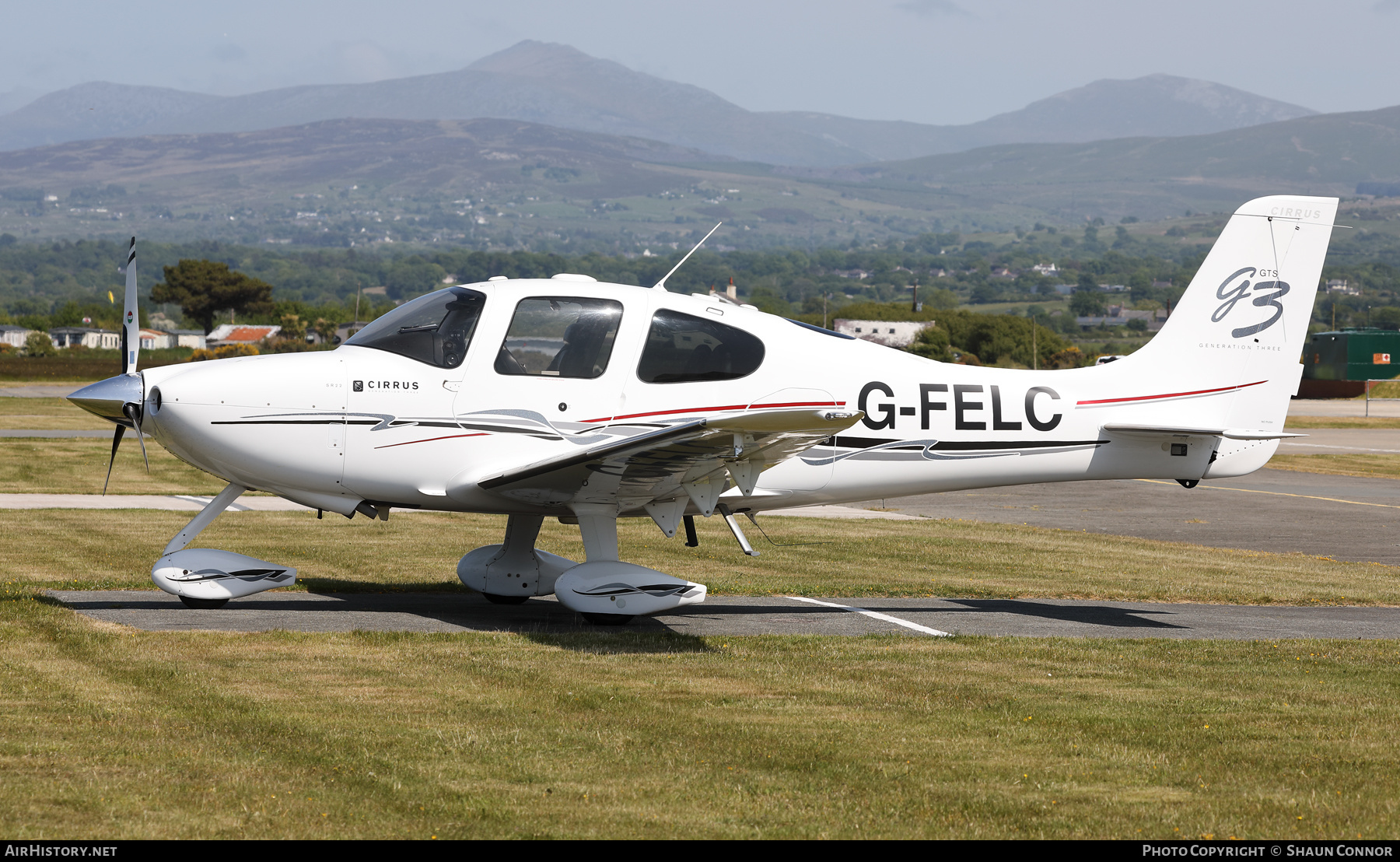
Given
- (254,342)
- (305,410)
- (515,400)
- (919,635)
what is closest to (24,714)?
(305,410)

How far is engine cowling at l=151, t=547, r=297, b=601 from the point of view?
436 inches

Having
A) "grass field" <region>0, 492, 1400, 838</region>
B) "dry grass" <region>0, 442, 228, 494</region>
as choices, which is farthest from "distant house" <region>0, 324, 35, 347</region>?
"grass field" <region>0, 492, 1400, 838</region>

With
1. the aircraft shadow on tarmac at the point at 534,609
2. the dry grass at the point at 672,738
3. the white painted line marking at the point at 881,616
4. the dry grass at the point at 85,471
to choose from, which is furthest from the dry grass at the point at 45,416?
the dry grass at the point at 672,738

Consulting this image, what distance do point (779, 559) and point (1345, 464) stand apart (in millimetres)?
27575

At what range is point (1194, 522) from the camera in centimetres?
2395

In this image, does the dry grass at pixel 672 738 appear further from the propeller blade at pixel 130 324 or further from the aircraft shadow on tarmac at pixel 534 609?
the propeller blade at pixel 130 324

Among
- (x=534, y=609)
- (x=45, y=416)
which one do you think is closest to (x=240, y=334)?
(x=45, y=416)

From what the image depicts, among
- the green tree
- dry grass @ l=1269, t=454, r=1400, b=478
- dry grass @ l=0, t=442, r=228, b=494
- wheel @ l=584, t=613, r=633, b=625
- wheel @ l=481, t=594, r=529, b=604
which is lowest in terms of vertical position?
dry grass @ l=1269, t=454, r=1400, b=478

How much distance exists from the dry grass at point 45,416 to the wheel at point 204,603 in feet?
104

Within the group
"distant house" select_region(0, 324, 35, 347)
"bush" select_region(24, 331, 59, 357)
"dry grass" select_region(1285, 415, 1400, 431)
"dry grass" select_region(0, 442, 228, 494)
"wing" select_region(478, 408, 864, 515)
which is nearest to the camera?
"wing" select_region(478, 408, 864, 515)

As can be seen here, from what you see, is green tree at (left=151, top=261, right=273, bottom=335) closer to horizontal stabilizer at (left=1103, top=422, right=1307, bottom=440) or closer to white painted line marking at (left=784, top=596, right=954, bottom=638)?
white painted line marking at (left=784, top=596, right=954, bottom=638)

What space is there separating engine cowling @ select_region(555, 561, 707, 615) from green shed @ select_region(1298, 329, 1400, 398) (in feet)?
275

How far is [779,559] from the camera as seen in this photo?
676 inches

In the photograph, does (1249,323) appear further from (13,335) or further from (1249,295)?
(13,335)
